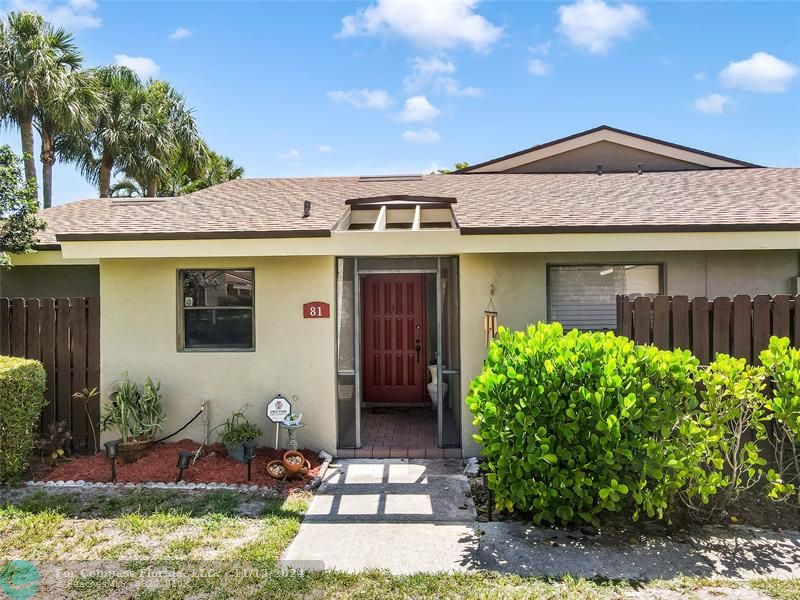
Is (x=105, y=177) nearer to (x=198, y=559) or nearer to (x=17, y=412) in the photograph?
(x=17, y=412)

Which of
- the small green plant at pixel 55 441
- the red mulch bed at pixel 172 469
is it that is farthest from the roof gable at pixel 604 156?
the small green plant at pixel 55 441

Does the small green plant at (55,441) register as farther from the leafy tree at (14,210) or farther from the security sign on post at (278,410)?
the security sign on post at (278,410)

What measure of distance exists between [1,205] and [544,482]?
8.42 meters

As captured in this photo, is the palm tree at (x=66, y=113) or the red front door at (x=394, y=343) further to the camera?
the palm tree at (x=66, y=113)

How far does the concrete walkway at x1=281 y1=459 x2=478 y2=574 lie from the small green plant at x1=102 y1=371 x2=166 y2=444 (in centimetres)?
→ 264

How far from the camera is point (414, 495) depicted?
5730mm

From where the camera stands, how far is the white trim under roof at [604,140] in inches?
508

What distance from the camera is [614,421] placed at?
4.31 metres

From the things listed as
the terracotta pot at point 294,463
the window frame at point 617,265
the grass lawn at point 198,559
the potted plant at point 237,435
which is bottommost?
the grass lawn at point 198,559

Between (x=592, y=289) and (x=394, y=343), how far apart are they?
4277 mm

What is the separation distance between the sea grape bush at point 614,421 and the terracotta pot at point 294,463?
256cm

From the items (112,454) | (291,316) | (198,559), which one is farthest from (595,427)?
(112,454)

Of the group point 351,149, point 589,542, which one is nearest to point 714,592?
point 589,542

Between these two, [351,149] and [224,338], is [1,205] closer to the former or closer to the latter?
[224,338]
